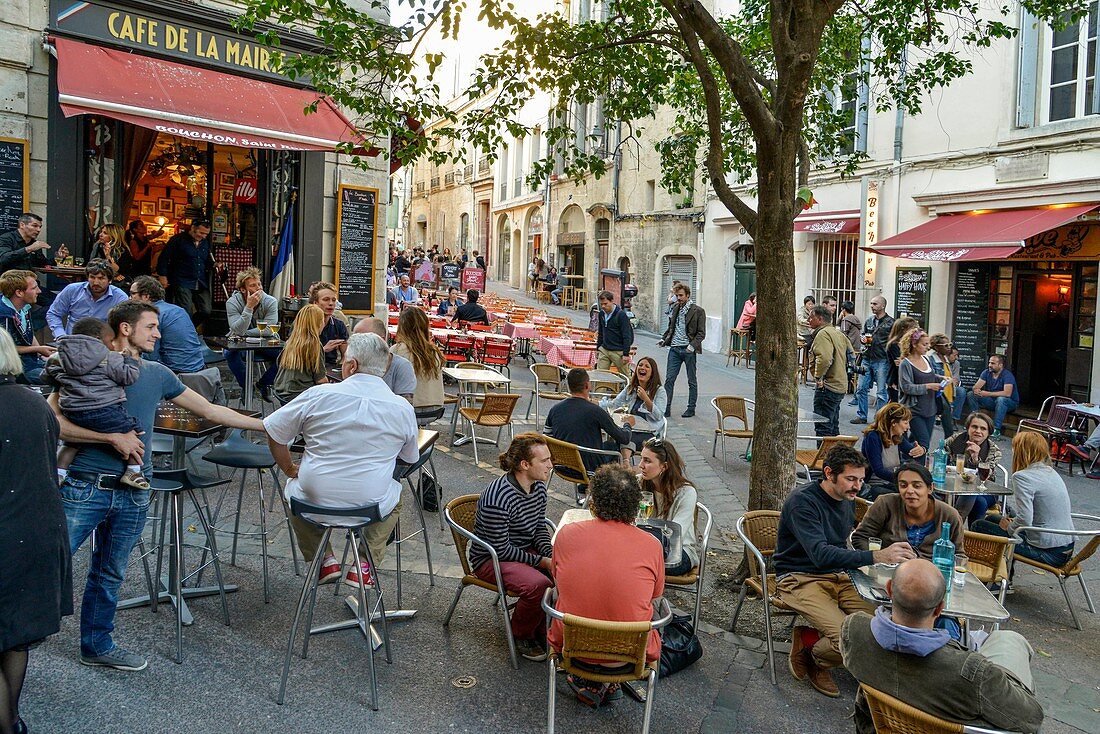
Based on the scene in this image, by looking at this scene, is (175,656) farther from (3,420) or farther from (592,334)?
(592,334)

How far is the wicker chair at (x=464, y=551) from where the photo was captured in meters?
4.44

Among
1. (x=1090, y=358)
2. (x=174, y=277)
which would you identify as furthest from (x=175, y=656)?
(x=1090, y=358)

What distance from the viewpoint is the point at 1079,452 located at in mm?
9859

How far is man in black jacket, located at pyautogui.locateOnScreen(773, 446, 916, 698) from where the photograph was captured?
4398mm

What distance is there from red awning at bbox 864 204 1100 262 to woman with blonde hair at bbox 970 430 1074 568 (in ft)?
22.9

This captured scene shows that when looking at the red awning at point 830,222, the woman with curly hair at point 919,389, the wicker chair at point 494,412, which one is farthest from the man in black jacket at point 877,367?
the wicker chair at point 494,412

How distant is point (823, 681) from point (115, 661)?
3497mm

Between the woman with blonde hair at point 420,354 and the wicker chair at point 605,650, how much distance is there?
3.90 meters

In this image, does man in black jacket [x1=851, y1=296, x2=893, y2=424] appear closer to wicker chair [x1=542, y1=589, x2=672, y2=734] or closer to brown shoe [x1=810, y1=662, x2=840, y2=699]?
brown shoe [x1=810, y1=662, x2=840, y2=699]

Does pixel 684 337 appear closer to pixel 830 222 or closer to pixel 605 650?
pixel 830 222

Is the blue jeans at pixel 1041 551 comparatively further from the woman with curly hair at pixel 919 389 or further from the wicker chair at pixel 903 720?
A: the wicker chair at pixel 903 720

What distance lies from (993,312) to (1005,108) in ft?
10.4

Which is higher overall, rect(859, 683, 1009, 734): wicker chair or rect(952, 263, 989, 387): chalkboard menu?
rect(952, 263, 989, 387): chalkboard menu

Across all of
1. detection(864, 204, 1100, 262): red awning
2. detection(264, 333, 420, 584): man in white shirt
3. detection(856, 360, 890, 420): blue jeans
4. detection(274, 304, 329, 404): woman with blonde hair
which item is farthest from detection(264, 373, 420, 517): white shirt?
detection(864, 204, 1100, 262): red awning
